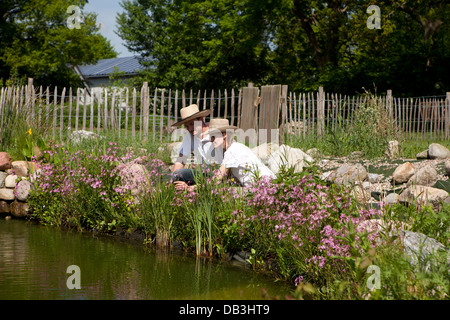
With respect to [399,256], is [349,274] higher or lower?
lower

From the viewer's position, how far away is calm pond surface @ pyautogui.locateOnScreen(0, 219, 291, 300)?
3.89 m

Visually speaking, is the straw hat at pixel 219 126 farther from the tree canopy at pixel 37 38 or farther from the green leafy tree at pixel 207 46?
the tree canopy at pixel 37 38

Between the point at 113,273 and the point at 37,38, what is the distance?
29.0 metres

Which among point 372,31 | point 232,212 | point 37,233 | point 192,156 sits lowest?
point 37,233

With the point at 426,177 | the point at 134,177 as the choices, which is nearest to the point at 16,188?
the point at 134,177

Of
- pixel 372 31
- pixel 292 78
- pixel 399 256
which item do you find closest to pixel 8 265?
pixel 399 256

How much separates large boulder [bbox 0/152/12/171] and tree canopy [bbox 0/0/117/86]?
2192cm

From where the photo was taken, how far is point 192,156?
648cm

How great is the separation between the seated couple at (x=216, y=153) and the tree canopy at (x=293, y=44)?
1371 cm

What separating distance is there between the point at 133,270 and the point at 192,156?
219 centimetres

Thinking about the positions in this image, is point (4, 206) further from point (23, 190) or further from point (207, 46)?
point (207, 46)

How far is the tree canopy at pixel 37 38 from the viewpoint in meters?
29.1
